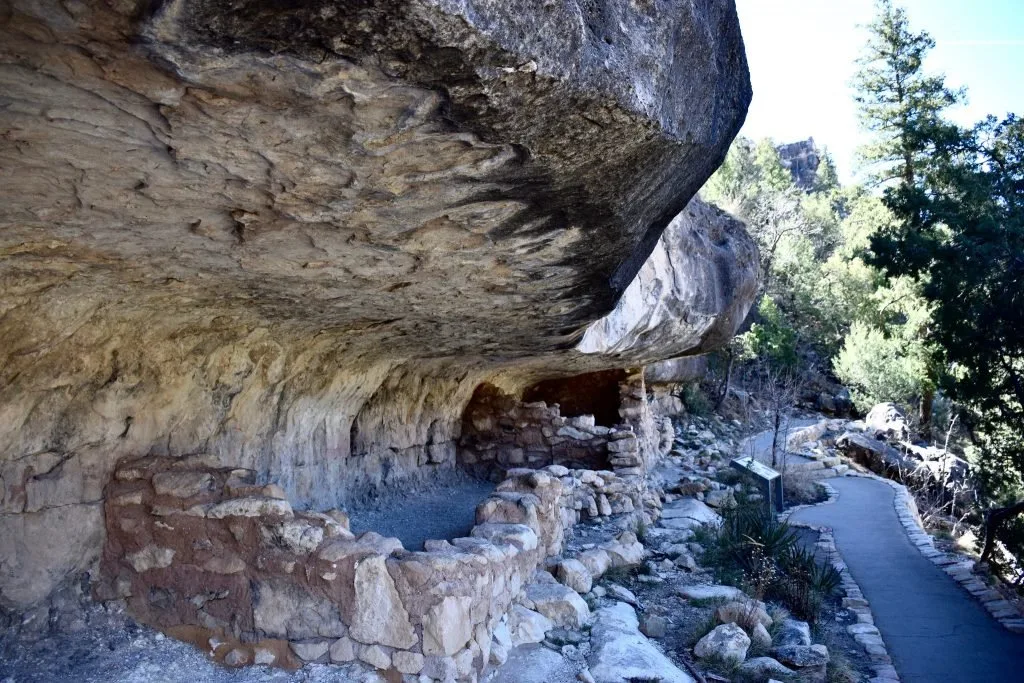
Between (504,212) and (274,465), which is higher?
(504,212)

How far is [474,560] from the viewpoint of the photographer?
3.10 m

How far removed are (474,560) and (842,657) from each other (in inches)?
115

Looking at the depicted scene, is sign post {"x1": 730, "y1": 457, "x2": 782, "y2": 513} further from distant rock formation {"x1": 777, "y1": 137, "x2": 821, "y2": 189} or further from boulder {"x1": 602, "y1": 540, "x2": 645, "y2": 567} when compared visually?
distant rock formation {"x1": 777, "y1": 137, "x2": 821, "y2": 189}

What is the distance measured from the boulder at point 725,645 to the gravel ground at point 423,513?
1.52m

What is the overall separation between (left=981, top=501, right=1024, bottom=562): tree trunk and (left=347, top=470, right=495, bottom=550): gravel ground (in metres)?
4.39

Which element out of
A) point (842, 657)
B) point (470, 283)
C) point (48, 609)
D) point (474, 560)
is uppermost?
point (470, 283)

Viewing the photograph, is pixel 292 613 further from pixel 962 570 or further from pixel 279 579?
pixel 962 570

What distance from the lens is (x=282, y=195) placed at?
2.23 metres

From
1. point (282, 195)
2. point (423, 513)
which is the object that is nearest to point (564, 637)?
point (423, 513)

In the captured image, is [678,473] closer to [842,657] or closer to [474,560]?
[842,657]

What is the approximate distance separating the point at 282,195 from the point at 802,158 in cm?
4092

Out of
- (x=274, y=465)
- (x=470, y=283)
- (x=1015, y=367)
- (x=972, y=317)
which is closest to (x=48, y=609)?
(x=274, y=465)

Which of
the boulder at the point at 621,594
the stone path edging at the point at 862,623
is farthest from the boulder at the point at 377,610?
the stone path edging at the point at 862,623

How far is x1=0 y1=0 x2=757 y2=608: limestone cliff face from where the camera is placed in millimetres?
1527
